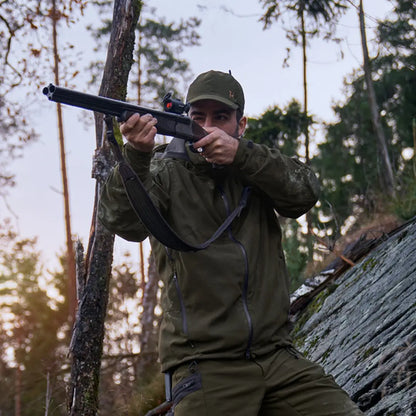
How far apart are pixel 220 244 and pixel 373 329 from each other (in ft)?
7.35

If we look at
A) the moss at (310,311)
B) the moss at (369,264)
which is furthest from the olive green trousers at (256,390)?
the moss at (310,311)

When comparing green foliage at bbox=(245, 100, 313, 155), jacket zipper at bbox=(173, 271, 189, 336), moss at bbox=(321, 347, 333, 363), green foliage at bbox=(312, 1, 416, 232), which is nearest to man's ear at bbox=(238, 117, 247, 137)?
jacket zipper at bbox=(173, 271, 189, 336)

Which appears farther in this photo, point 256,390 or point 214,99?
point 214,99

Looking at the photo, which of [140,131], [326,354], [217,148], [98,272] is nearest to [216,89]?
[217,148]

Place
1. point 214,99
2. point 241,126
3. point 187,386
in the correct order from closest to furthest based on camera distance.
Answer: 1. point 187,386
2. point 214,99
3. point 241,126

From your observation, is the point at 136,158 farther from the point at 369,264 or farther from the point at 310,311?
the point at 310,311

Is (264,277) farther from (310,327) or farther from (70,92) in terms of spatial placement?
(310,327)

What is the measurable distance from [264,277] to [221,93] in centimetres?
108

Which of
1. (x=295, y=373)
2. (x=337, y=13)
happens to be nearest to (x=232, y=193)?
(x=295, y=373)

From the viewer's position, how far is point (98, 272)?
5.61 m

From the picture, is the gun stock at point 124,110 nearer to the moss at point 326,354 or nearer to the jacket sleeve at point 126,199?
the jacket sleeve at point 126,199

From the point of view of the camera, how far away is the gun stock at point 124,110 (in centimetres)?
275

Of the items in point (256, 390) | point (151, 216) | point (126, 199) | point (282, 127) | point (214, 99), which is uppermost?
point (282, 127)

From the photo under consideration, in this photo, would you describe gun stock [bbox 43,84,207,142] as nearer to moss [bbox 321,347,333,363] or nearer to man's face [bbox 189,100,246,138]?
man's face [bbox 189,100,246,138]
